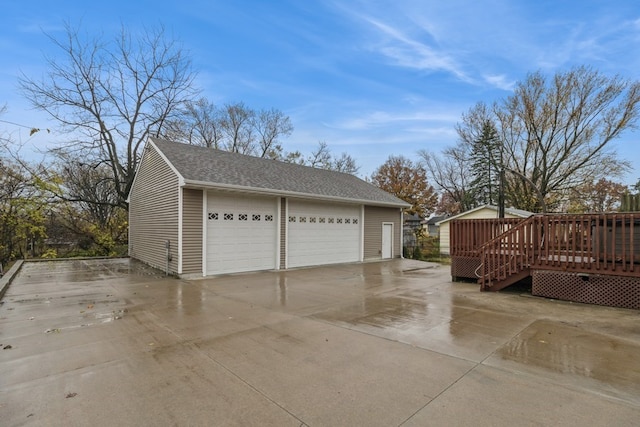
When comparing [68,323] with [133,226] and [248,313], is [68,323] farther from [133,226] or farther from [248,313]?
[133,226]

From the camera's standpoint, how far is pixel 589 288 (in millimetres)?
6586

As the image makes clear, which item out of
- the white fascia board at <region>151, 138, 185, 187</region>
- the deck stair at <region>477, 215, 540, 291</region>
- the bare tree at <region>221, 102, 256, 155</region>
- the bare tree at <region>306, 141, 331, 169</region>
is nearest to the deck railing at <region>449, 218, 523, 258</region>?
the deck stair at <region>477, 215, 540, 291</region>

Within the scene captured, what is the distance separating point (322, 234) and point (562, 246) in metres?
7.98

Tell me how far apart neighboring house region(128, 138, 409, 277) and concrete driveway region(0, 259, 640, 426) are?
3.17 m

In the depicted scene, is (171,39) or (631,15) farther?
(171,39)

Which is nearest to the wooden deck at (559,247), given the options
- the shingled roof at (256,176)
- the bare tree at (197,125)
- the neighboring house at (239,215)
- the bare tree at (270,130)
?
the neighboring house at (239,215)

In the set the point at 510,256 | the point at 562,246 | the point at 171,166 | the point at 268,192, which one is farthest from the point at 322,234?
the point at 562,246

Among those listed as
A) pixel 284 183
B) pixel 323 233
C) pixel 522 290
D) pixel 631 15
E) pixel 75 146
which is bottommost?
pixel 522 290

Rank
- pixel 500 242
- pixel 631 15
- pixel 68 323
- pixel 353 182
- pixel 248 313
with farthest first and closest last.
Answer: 1. pixel 353 182
2. pixel 631 15
3. pixel 500 242
4. pixel 248 313
5. pixel 68 323

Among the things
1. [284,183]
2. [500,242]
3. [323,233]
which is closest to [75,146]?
[284,183]

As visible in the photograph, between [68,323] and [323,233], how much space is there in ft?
30.1

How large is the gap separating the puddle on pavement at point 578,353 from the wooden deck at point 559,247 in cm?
260

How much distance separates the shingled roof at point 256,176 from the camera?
10.1m

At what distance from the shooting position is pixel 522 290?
805cm
